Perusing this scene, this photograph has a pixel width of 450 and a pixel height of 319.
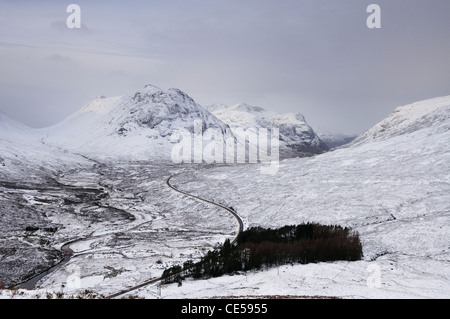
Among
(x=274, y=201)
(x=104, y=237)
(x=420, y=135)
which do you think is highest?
(x=420, y=135)

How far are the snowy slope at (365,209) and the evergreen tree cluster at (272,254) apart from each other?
316 cm

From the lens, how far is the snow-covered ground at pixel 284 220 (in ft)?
133

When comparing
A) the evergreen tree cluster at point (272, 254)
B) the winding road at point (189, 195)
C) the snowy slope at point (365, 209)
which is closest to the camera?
the snowy slope at point (365, 209)

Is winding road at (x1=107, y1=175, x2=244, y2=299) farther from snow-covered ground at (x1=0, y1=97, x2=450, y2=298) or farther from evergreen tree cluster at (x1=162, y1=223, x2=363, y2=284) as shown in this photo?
evergreen tree cluster at (x1=162, y1=223, x2=363, y2=284)

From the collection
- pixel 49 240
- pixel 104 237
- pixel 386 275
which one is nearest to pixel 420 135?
pixel 386 275

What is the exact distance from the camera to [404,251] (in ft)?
186

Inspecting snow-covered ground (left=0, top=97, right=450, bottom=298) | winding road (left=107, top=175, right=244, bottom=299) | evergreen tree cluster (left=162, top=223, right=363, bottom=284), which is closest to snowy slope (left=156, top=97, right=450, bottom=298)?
snow-covered ground (left=0, top=97, right=450, bottom=298)

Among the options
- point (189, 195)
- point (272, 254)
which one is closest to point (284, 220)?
point (272, 254)

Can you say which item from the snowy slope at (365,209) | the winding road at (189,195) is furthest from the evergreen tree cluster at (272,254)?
the snowy slope at (365,209)

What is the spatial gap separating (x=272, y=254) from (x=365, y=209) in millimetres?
42167

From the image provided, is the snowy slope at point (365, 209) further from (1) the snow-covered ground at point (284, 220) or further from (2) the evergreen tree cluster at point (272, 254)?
(2) the evergreen tree cluster at point (272, 254)

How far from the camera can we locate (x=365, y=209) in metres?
82.6

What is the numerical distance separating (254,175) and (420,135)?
85.3m
